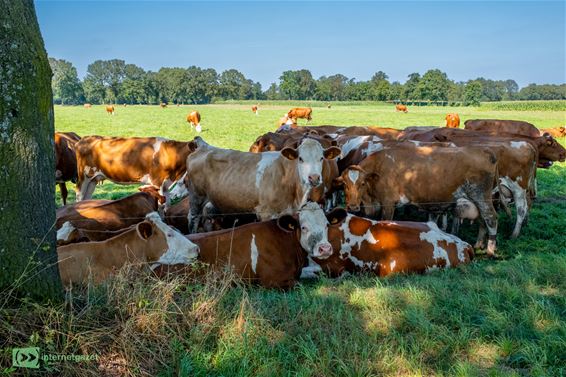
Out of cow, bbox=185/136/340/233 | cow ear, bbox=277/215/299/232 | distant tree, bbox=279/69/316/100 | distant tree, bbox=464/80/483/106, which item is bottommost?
Result: cow ear, bbox=277/215/299/232

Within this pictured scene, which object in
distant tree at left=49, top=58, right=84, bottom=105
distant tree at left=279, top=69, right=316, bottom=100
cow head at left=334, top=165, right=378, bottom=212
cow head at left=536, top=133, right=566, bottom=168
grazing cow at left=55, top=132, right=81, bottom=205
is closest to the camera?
cow head at left=334, top=165, right=378, bottom=212

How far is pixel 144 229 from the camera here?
5.68 m

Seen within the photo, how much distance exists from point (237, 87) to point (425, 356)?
133 m

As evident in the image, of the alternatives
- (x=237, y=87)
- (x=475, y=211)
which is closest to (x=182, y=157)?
(x=475, y=211)

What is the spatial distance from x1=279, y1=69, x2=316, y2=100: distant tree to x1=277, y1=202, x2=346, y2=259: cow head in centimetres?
12958

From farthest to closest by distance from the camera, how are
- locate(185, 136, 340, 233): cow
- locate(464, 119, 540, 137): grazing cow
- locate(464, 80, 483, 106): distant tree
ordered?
1. locate(464, 80, 483, 106): distant tree
2. locate(464, 119, 540, 137): grazing cow
3. locate(185, 136, 340, 233): cow

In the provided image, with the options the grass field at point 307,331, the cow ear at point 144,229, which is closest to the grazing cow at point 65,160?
the cow ear at point 144,229

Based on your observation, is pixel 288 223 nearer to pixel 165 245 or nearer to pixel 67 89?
pixel 165 245

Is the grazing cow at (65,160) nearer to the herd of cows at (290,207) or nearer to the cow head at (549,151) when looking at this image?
the herd of cows at (290,207)

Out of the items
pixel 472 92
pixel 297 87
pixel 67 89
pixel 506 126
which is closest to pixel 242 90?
pixel 297 87

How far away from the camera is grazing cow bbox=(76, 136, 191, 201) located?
11.2 m

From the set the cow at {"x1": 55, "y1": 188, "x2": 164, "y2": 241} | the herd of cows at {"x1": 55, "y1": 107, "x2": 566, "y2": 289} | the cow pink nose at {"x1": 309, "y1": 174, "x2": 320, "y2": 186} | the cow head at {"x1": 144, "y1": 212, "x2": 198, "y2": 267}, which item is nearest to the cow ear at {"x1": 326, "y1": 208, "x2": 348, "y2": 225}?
the herd of cows at {"x1": 55, "y1": 107, "x2": 566, "y2": 289}

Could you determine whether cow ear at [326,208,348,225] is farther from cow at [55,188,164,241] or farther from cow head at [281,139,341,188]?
cow at [55,188,164,241]

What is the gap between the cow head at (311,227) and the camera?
619 centimetres
